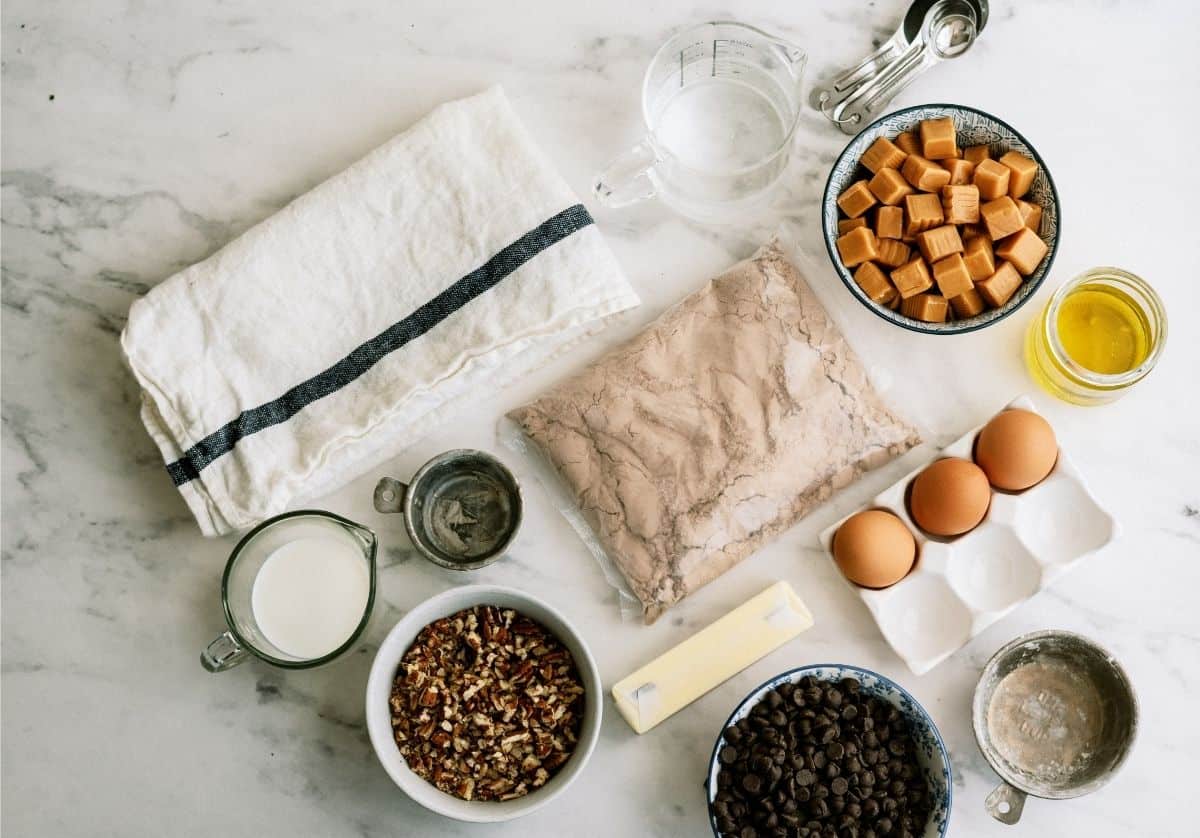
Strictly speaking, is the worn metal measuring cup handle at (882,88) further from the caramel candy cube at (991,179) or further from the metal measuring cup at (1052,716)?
the metal measuring cup at (1052,716)

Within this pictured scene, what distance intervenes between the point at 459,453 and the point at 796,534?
490mm

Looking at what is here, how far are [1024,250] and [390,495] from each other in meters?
0.91

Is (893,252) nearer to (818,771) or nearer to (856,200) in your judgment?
(856,200)

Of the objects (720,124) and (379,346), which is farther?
(720,124)

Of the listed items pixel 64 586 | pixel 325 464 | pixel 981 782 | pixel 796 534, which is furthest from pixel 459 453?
pixel 981 782

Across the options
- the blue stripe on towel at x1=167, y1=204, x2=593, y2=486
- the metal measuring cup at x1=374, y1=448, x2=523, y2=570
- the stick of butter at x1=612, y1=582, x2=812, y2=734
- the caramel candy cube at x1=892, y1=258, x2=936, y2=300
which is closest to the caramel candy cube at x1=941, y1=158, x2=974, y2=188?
the caramel candy cube at x1=892, y1=258, x2=936, y2=300

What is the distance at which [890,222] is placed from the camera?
133 centimetres

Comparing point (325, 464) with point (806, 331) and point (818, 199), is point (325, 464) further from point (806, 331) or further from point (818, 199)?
point (818, 199)

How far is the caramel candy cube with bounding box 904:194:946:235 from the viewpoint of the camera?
131cm

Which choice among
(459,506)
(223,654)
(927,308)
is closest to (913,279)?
(927,308)

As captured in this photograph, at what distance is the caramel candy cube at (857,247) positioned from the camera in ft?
4.31

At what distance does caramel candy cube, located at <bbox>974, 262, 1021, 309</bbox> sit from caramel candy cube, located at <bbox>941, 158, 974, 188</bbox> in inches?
4.9

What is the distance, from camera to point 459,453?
136 centimetres

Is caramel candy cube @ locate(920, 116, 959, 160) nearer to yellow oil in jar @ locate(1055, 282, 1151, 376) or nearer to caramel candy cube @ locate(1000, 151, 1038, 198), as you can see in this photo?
caramel candy cube @ locate(1000, 151, 1038, 198)
